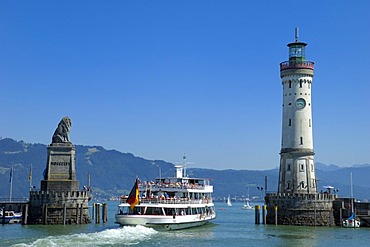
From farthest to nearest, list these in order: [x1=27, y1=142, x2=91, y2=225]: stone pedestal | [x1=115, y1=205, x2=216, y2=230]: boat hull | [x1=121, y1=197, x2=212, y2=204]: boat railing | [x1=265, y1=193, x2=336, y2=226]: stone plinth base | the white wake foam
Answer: [x1=265, y1=193, x2=336, y2=226]: stone plinth base → [x1=27, y1=142, x2=91, y2=225]: stone pedestal → [x1=121, y1=197, x2=212, y2=204]: boat railing → [x1=115, y1=205, x2=216, y2=230]: boat hull → the white wake foam

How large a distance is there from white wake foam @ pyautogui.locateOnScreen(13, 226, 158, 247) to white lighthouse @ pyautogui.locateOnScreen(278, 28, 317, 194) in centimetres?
2737

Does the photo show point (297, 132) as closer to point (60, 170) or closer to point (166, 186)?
point (166, 186)

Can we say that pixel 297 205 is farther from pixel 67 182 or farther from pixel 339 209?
pixel 67 182

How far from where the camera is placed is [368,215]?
77.6 m

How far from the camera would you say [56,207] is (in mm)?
72688

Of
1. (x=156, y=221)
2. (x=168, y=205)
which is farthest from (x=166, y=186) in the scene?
(x=156, y=221)

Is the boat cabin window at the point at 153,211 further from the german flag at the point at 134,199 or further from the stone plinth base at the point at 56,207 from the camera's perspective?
the stone plinth base at the point at 56,207

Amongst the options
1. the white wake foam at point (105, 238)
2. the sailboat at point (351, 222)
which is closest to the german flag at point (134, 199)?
the white wake foam at point (105, 238)

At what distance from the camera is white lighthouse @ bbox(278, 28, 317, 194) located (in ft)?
264

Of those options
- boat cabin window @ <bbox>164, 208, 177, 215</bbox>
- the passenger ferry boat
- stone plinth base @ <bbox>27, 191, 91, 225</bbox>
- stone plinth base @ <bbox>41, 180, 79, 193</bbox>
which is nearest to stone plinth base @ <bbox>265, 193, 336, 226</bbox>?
the passenger ferry boat

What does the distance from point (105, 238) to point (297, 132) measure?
3760cm

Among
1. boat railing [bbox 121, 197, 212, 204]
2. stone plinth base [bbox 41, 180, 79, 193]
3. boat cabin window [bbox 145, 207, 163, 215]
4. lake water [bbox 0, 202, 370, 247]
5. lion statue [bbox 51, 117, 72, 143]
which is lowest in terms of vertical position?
lake water [bbox 0, 202, 370, 247]

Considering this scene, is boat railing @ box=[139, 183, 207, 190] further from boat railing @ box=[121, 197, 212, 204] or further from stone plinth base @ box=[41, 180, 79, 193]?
stone plinth base @ box=[41, 180, 79, 193]

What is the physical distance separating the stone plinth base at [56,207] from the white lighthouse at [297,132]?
2878 centimetres
